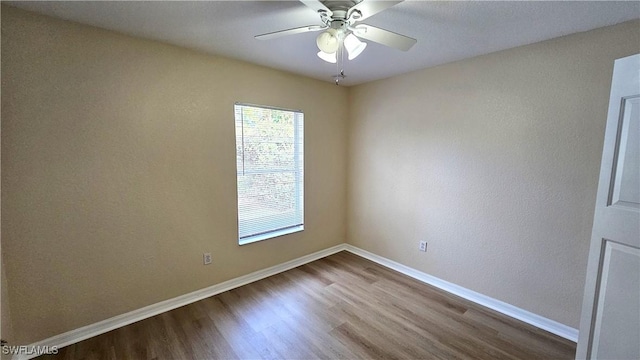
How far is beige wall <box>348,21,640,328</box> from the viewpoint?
1888mm

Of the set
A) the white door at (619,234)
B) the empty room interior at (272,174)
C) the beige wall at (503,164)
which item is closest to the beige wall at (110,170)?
the empty room interior at (272,174)

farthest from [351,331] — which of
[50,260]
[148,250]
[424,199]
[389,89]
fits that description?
[389,89]

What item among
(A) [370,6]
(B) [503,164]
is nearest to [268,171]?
(A) [370,6]

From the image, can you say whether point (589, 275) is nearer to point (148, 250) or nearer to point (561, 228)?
point (561, 228)

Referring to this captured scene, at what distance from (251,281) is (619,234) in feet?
9.53

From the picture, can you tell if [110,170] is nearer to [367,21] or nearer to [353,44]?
[353,44]

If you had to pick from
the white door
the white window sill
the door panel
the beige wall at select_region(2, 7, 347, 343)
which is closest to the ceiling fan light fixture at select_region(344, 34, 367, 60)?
the white door

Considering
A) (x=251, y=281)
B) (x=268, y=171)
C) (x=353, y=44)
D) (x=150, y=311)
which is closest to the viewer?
(x=353, y=44)

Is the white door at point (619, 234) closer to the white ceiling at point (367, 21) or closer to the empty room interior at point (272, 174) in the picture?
the empty room interior at point (272, 174)

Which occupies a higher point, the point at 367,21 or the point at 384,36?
the point at 367,21

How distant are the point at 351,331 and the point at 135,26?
2.85 metres

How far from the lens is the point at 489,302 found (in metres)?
2.41

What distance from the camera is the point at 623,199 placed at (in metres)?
1.33

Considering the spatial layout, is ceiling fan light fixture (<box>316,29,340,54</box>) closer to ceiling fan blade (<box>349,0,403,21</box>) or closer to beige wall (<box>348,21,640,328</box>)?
ceiling fan blade (<box>349,0,403,21</box>)
